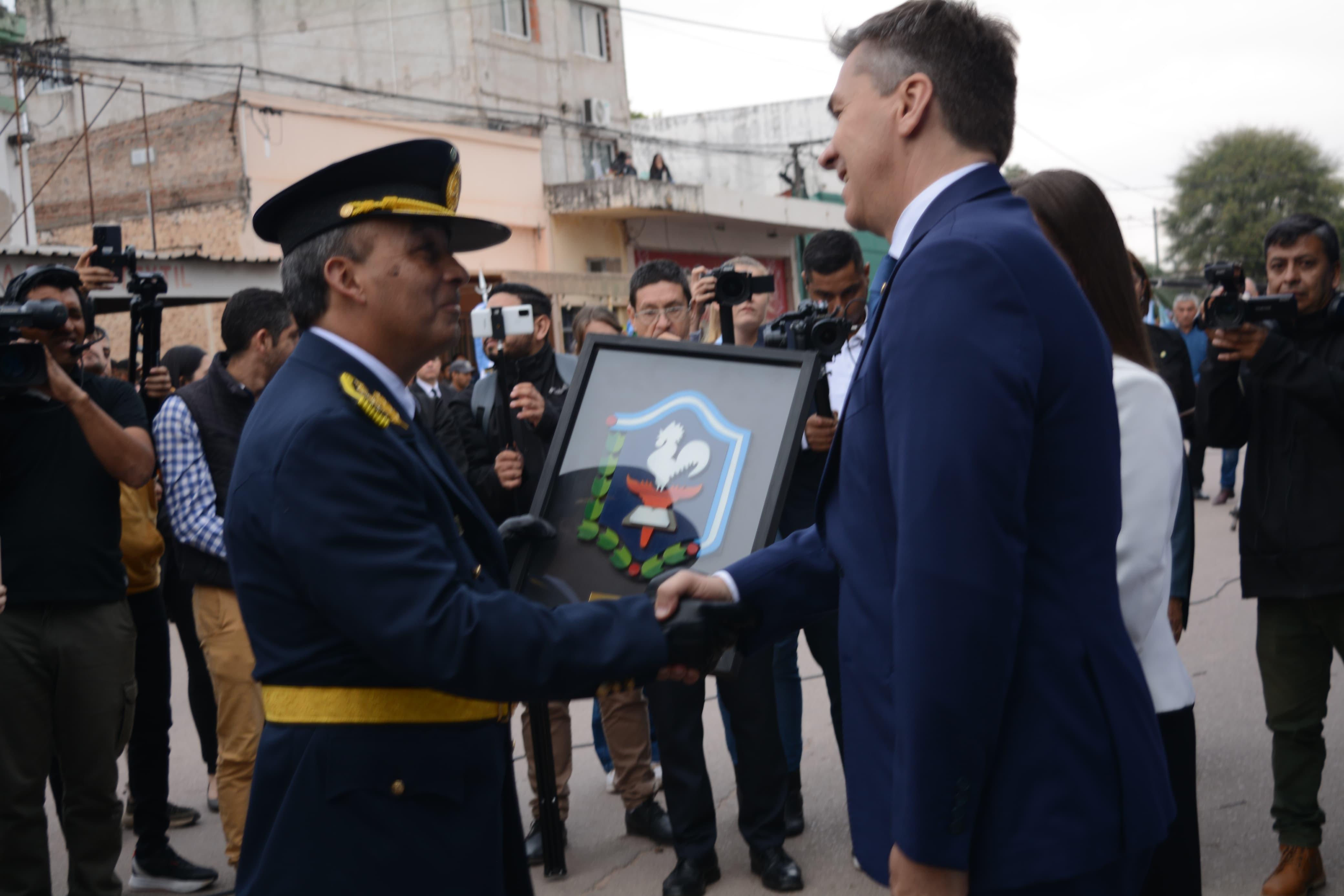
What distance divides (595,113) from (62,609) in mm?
28595

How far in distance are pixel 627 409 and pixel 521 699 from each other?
1.63 m

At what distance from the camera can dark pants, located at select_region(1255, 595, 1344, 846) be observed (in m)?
4.12

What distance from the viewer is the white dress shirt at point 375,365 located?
7.46 feet

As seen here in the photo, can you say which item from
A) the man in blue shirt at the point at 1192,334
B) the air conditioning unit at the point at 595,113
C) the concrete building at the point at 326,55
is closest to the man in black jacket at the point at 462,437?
the man in blue shirt at the point at 1192,334

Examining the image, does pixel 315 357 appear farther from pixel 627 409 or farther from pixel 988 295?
pixel 627 409

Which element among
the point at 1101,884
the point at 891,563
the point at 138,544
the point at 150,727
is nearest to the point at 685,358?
the point at 891,563

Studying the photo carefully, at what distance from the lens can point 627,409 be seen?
12.1 ft

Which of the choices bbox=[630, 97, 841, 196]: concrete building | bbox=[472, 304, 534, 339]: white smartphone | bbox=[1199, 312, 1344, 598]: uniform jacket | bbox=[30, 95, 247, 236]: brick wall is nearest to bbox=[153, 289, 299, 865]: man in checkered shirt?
bbox=[472, 304, 534, 339]: white smartphone

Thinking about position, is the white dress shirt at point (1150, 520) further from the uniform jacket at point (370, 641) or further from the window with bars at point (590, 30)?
the window with bars at point (590, 30)

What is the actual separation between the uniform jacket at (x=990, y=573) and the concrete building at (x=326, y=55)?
89.6 feet

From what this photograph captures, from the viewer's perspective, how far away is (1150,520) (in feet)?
8.88

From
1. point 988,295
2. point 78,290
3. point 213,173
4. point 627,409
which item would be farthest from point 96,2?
→ point 988,295

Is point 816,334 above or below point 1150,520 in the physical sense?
above

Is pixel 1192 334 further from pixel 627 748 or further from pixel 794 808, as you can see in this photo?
pixel 627 748
